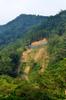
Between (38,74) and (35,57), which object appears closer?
(38,74)

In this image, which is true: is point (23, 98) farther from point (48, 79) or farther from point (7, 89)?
point (48, 79)

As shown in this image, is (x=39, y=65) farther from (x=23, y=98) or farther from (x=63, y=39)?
(x=23, y=98)

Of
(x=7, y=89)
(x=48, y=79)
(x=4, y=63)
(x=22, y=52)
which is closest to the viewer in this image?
(x=7, y=89)

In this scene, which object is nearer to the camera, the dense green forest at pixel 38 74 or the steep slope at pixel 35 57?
the dense green forest at pixel 38 74

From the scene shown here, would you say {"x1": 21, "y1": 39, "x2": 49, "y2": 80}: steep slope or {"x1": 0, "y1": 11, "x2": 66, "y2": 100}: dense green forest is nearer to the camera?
{"x1": 0, "y1": 11, "x2": 66, "y2": 100}: dense green forest

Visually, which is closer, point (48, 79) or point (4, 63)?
point (48, 79)

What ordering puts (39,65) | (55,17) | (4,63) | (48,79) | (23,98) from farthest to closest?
1. (55,17)
2. (4,63)
3. (39,65)
4. (48,79)
5. (23,98)

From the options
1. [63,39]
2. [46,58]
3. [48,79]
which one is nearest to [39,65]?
[46,58]

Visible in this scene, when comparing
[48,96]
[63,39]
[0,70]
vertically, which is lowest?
[0,70]

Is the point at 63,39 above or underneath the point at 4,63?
above

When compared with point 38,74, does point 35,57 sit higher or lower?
lower
